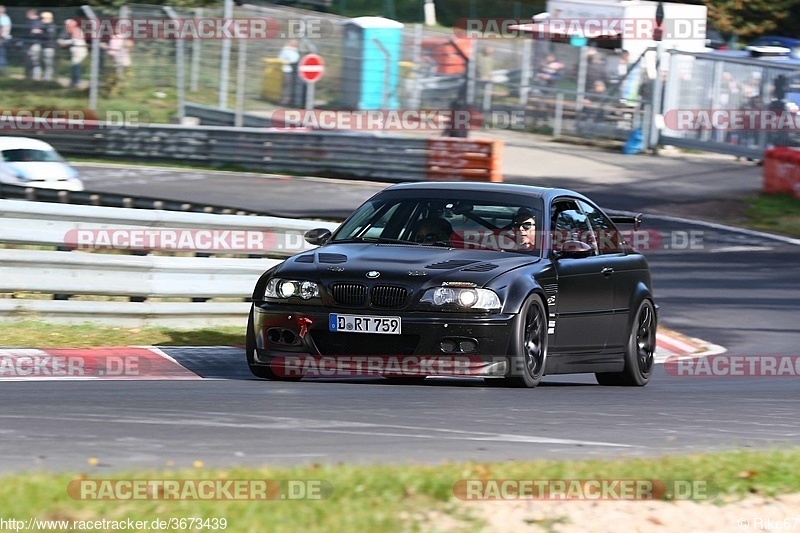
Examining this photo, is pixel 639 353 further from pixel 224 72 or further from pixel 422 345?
pixel 224 72

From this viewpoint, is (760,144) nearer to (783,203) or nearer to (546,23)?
(783,203)

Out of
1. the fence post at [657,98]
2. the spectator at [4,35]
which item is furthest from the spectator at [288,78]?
the fence post at [657,98]

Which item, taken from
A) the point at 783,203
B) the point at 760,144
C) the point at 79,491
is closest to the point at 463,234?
the point at 79,491

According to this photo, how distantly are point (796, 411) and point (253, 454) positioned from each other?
4.21 metres

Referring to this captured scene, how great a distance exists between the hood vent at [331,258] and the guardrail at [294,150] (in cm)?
1668

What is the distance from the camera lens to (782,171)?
24.5 m

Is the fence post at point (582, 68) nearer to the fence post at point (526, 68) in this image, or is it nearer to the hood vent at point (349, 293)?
the fence post at point (526, 68)

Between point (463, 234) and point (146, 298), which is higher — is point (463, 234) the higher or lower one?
the higher one

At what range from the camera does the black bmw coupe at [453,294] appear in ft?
26.9

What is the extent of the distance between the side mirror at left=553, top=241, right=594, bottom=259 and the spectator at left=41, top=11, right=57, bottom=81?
23.6 meters

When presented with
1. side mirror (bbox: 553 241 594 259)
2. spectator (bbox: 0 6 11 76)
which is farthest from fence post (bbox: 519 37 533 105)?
side mirror (bbox: 553 241 594 259)

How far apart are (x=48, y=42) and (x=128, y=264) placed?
21321 millimetres

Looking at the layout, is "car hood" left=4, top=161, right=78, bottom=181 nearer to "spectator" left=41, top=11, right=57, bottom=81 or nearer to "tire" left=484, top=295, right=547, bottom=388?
"spectator" left=41, top=11, right=57, bottom=81

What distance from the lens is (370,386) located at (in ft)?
28.2
